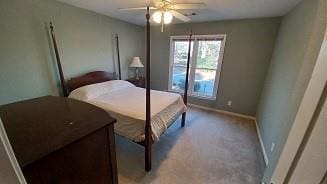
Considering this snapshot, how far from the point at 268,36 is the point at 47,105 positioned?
13.0ft

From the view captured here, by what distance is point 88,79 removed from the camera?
10.1ft

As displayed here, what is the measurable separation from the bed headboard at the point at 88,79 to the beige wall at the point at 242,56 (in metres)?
2.11

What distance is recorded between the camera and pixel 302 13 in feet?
6.20

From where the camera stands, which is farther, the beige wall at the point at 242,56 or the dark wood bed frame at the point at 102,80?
the beige wall at the point at 242,56

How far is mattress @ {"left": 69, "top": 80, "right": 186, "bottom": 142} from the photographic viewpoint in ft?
6.58

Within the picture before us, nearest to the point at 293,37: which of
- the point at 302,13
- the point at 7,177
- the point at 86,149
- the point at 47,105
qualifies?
the point at 302,13

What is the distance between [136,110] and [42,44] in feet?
6.28

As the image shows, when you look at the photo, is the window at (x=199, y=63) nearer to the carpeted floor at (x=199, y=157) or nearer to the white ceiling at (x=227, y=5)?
the white ceiling at (x=227, y=5)

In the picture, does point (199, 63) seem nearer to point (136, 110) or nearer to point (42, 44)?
point (136, 110)

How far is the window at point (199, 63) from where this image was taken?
149 inches

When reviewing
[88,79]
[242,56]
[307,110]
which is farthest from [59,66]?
[242,56]

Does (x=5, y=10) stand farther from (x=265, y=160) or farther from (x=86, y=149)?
(x=265, y=160)

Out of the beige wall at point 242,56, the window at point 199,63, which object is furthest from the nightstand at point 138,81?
the beige wall at point 242,56

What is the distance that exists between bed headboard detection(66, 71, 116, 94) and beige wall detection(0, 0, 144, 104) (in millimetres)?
128
